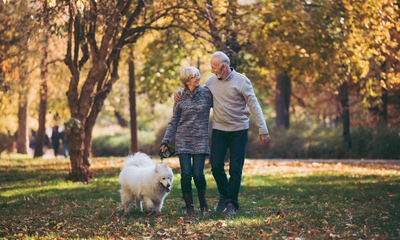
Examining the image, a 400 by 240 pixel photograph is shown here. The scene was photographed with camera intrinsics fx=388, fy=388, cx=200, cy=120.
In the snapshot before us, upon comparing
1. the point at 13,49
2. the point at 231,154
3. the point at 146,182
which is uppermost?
the point at 13,49

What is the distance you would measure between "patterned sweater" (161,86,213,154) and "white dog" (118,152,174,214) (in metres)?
0.43

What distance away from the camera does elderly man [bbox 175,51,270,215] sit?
546 centimetres

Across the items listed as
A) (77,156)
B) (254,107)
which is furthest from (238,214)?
(77,156)

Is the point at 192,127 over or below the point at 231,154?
over

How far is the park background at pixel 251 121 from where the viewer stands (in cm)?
528

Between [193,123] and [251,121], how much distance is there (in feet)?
53.7

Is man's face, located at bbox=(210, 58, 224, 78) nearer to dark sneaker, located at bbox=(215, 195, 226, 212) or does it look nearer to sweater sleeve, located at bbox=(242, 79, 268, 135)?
sweater sleeve, located at bbox=(242, 79, 268, 135)

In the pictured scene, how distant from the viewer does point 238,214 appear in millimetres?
5762

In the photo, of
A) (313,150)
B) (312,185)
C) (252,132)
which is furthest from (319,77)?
(252,132)

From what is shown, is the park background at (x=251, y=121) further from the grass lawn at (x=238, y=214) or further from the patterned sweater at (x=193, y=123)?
the patterned sweater at (x=193, y=123)

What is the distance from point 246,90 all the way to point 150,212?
235 centimetres

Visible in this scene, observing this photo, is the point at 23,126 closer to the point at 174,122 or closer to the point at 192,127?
the point at 174,122

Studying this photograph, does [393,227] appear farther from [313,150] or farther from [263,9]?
[313,150]

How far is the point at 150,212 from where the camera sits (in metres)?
5.92
